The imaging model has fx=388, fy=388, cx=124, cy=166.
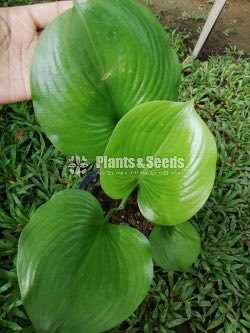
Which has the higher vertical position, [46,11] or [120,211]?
[46,11]

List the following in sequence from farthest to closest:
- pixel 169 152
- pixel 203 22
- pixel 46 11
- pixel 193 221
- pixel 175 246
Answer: pixel 203 22, pixel 193 221, pixel 46 11, pixel 175 246, pixel 169 152

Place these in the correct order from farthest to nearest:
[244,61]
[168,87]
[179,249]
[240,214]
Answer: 1. [244,61]
2. [240,214]
3. [179,249]
4. [168,87]

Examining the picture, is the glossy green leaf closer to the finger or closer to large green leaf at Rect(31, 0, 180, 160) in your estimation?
large green leaf at Rect(31, 0, 180, 160)

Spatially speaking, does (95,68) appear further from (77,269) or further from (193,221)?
(193,221)

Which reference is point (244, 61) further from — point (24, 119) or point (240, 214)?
point (24, 119)

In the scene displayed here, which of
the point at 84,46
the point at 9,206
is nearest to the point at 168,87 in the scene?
the point at 84,46

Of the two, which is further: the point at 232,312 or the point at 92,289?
the point at 232,312
